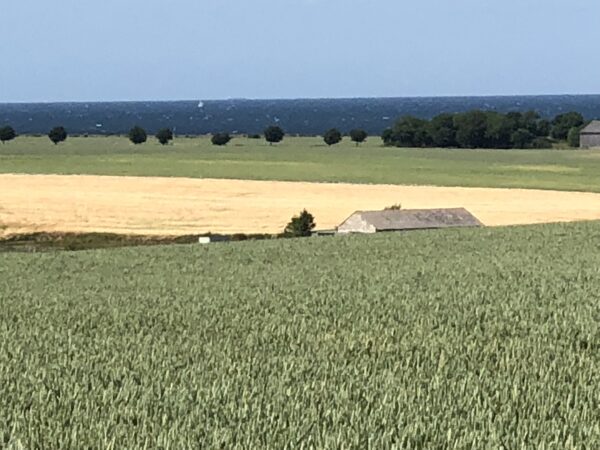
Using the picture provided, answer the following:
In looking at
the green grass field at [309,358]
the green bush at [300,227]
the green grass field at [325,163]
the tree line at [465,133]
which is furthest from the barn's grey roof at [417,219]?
the tree line at [465,133]

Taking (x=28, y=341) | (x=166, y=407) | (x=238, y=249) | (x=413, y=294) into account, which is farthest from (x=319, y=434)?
(x=238, y=249)

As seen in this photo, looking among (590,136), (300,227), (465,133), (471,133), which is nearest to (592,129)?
(590,136)

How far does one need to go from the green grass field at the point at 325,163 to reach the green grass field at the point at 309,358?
39.0 metres

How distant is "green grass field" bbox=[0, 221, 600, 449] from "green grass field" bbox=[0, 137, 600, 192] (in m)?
39.0

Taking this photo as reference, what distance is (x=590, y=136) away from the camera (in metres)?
86.2

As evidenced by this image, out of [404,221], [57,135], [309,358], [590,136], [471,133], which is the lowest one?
[590,136]

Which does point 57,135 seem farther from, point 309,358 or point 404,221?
point 309,358

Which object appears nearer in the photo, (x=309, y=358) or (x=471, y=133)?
(x=309, y=358)

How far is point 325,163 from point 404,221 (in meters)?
36.2

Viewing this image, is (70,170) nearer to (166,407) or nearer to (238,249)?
(238,249)

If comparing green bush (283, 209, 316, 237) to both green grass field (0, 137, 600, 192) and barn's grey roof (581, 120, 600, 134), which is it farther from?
barn's grey roof (581, 120, 600, 134)

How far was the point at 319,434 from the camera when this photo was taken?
21.7ft

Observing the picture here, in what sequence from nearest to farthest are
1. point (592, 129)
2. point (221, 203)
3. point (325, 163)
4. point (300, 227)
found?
point (300, 227), point (221, 203), point (325, 163), point (592, 129)

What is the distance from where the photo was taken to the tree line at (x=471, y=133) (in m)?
88.9
